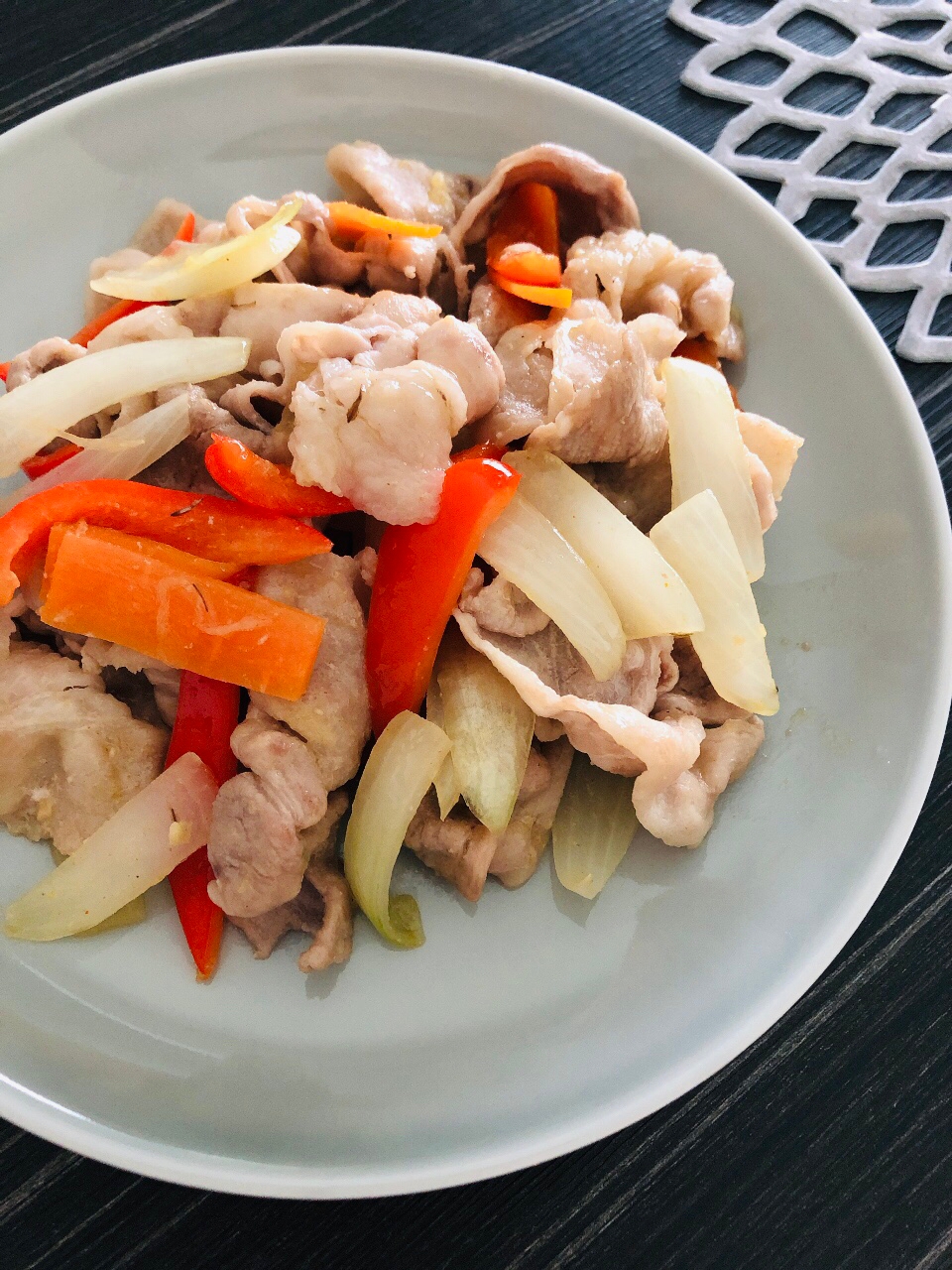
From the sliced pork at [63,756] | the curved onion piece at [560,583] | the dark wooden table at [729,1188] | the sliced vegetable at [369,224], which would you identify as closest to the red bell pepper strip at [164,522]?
the sliced pork at [63,756]

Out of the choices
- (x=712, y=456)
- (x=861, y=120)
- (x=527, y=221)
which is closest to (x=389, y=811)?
(x=712, y=456)

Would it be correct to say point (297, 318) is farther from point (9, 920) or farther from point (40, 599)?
point (9, 920)

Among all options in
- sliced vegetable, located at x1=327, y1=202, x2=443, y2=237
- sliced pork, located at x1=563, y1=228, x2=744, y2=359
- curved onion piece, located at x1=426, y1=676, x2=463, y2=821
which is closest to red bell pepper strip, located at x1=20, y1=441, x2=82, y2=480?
Answer: sliced vegetable, located at x1=327, y1=202, x2=443, y2=237

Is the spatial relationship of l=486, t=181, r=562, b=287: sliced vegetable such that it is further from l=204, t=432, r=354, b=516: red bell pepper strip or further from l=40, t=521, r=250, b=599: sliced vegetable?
l=40, t=521, r=250, b=599: sliced vegetable

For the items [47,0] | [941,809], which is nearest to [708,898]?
[941,809]

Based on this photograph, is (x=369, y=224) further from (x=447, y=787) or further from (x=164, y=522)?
(x=447, y=787)

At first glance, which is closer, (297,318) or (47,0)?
(297,318)
